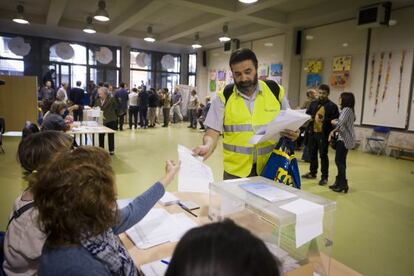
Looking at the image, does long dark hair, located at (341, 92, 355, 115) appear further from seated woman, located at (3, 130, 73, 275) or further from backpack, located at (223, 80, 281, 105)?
seated woman, located at (3, 130, 73, 275)

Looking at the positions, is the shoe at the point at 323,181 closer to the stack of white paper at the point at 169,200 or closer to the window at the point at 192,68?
the stack of white paper at the point at 169,200

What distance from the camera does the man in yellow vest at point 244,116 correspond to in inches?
71.4

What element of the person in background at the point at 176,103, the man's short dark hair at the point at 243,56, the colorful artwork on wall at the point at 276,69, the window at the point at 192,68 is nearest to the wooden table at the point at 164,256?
the man's short dark hair at the point at 243,56

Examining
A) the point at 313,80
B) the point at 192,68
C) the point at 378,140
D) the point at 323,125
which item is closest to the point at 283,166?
the point at 323,125

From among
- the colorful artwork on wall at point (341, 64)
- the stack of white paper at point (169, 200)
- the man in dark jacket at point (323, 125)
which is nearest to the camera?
the stack of white paper at point (169, 200)

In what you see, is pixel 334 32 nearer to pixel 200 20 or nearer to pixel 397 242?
pixel 200 20

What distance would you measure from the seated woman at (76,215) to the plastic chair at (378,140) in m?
7.80

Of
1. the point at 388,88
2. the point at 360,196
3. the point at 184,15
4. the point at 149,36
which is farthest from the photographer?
the point at 149,36

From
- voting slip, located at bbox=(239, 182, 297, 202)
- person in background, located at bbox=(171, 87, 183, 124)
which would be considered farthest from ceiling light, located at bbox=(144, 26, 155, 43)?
voting slip, located at bbox=(239, 182, 297, 202)

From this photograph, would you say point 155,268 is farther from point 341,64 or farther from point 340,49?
point 340,49

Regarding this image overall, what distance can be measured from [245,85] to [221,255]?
1.46 metres

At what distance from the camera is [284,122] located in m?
1.52

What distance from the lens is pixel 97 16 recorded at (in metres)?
6.82

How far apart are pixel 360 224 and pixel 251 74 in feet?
7.83
